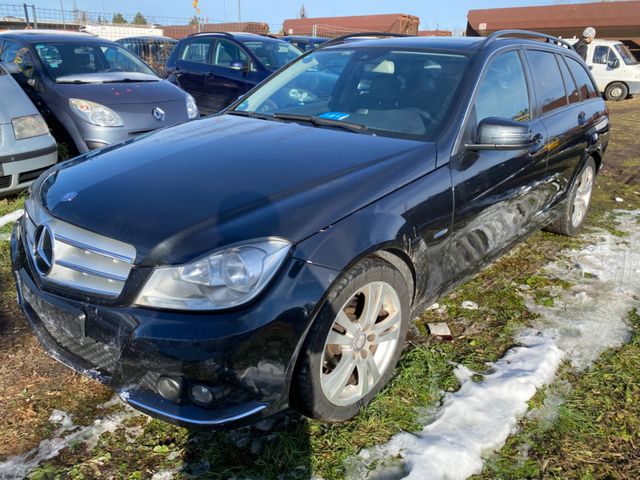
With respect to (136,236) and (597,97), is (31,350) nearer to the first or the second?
(136,236)

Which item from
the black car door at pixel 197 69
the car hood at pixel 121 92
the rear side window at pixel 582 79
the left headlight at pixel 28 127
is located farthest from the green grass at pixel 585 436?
the black car door at pixel 197 69

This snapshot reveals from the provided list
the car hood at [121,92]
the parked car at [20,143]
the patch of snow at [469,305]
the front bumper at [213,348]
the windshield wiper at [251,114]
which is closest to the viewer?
the front bumper at [213,348]

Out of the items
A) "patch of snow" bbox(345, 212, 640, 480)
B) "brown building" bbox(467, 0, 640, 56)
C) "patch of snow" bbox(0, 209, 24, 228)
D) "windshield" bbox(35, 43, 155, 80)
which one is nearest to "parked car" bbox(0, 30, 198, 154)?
"windshield" bbox(35, 43, 155, 80)

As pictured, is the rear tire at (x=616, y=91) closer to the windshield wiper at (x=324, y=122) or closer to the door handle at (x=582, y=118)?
the door handle at (x=582, y=118)

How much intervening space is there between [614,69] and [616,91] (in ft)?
2.35

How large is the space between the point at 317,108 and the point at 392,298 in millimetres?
1446

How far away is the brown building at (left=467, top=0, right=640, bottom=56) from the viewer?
63.6ft

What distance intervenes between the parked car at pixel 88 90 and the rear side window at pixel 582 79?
12.4 feet

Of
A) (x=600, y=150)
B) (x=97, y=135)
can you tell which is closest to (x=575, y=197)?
(x=600, y=150)

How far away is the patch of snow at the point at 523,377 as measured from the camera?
2.23m

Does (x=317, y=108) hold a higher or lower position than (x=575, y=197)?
higher

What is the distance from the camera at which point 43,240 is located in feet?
7.75

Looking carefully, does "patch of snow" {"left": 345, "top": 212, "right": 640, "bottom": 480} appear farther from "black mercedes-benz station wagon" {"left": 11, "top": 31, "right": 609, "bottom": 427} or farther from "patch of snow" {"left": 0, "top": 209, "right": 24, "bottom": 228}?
"patch of snow" {"left": 0, "top": 209, "right": 24, "bottom": 228}

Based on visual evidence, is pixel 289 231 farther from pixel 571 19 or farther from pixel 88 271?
pixel 571 19
